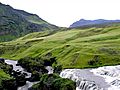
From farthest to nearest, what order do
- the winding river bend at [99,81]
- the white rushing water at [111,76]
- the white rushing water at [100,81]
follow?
1. the white rushing water at [111,76]
2. the winding river bend at [99,81]
3. the white rushing water at [100,81]

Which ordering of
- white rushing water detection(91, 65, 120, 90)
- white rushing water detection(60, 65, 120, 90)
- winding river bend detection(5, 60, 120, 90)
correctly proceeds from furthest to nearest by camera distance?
white rushing water detection(91, 65, 120, 90), winding river bend detection(5, 60, 120, 90), white rushing water detection(60, 65, 120, 90)

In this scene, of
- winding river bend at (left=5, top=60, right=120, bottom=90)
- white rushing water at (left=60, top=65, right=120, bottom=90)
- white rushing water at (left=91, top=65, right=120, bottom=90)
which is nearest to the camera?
white rushing water at (left=60, top=65, right=120, bottom=90)

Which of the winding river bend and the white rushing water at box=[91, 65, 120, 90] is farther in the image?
the white rushing water at box=[91, 65, 120, 90]

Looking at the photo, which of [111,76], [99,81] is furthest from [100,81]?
[111,76]

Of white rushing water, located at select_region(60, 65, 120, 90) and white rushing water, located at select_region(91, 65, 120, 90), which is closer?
white rushing water, located at select_region(60, 65, 120, 90)

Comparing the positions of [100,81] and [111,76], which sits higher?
[100,81]

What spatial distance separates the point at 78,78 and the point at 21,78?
2201 cm

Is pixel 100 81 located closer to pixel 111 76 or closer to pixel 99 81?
pixel 99 81

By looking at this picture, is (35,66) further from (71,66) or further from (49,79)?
(49,79)

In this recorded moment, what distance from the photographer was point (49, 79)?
101m

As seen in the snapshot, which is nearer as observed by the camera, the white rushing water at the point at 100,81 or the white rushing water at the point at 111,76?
the white rushing water at the point at 100,81

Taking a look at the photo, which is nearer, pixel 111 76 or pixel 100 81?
pixel 100 81

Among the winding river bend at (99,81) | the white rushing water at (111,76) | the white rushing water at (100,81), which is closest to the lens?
the white rushing water at (100,81)

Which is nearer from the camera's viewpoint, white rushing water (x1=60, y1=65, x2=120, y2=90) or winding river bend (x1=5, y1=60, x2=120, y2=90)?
white rushing water (x1=60, y1=65, x2=120, y2=90)
